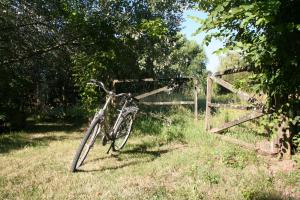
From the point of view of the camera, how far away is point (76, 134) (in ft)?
31.0

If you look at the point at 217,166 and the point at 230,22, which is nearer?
the point at 230,22

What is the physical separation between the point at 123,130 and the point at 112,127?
422mm

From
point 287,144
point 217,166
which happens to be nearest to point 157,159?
point 217,166

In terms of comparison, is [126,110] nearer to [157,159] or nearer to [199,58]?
[157,159]

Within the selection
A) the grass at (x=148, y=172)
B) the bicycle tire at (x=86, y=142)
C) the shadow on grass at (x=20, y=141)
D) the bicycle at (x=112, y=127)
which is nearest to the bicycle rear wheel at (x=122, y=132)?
the bicycle at (x=112, y=127)

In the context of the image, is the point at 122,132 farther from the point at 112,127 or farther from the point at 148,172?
the point at 148,172

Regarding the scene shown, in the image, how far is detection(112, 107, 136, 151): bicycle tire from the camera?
694cm

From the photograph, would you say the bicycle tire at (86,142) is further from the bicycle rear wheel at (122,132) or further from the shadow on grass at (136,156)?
the bicycle rear wheel at (122,132)

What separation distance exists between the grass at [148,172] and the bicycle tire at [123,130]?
0.19 m

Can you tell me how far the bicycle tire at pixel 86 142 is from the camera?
558cm

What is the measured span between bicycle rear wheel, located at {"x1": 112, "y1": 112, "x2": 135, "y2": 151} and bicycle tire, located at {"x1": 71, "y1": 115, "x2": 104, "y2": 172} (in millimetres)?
915

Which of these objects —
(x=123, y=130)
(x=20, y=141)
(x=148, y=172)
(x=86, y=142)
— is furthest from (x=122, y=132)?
(x=20, y=141)

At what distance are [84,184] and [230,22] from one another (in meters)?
3.41

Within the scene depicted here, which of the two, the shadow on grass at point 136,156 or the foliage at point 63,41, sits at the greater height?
the foliage at point 63,41
